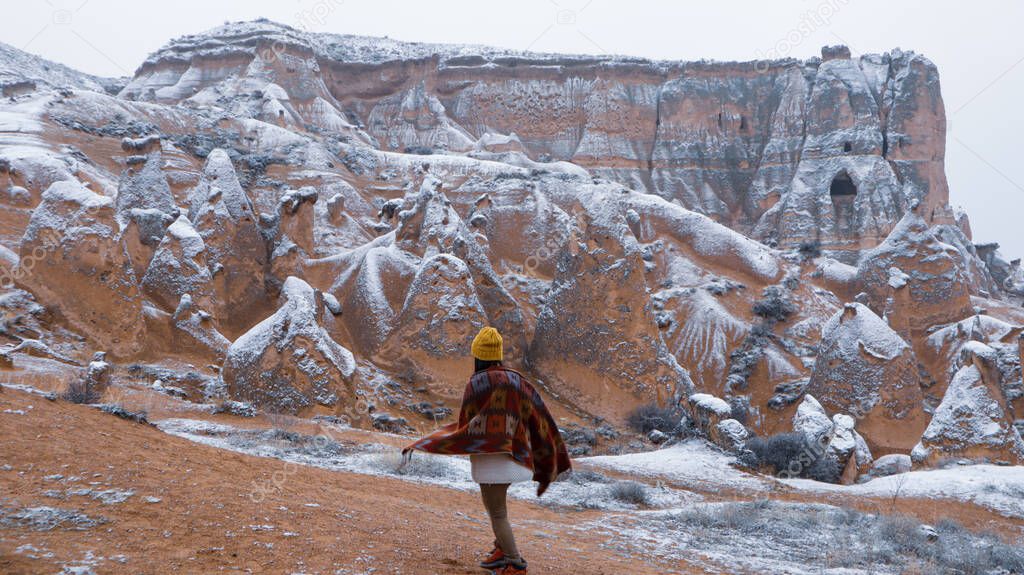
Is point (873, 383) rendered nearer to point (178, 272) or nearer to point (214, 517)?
point (178, 272)

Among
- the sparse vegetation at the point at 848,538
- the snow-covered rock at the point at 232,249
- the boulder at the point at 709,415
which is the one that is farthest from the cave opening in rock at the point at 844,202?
the sparse vegetation at the point at 848,538

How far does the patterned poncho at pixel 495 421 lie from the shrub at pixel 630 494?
4.71 meters

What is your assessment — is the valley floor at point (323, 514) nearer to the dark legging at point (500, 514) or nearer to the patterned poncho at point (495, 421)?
the dark legging at point (500, 514)

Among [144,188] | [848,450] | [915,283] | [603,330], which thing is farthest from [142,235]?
[915,283]

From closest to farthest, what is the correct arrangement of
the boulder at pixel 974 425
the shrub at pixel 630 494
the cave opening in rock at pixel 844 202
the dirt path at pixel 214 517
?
the dirt path at pixel 214 517 → the shrub at pixel 630 494 → the boulder at pixel 974 425 → the cave opening in rock at pixel 844 202

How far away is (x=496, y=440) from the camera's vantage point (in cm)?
445

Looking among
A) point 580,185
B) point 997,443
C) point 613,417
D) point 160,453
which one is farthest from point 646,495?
point 580,185

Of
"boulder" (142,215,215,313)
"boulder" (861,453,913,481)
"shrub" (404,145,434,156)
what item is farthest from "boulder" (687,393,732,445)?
"shrub" (404,145,434,156)

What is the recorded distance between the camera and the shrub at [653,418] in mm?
18359

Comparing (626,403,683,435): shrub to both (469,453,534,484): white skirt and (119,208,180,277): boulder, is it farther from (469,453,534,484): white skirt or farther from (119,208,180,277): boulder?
(469,453,534,484): white skirt

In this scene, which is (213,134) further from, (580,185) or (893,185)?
(893,185)

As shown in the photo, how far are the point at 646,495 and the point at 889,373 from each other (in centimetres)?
1340

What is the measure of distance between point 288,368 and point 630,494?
7417mm

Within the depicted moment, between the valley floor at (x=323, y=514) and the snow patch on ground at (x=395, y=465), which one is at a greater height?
the valley floor at (x=323, y=514)
